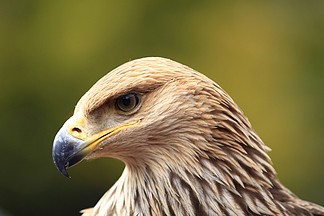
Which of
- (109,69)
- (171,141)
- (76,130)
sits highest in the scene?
(76,130)

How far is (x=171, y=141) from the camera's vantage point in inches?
128

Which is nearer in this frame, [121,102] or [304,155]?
[121,102]

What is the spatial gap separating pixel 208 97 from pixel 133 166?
16.9 inches

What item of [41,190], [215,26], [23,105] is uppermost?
[215,26]

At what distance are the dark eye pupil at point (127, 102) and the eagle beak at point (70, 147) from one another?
0.17 metres

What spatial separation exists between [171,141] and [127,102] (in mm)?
249

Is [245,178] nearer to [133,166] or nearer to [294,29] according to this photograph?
[133,166]

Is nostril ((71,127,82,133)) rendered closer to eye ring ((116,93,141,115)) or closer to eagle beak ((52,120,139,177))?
eagle beak ((52,120,139,177))

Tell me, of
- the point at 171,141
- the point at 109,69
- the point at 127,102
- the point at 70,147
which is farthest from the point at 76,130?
the point at 109,69

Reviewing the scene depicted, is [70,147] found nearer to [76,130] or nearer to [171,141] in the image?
[76,130]

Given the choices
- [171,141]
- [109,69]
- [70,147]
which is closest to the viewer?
[70,147]

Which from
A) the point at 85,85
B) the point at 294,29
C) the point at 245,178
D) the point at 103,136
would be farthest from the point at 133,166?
the point at 294,29

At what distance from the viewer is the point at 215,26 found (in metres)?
8.05

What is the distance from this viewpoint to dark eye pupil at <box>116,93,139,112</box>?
3.17 m
